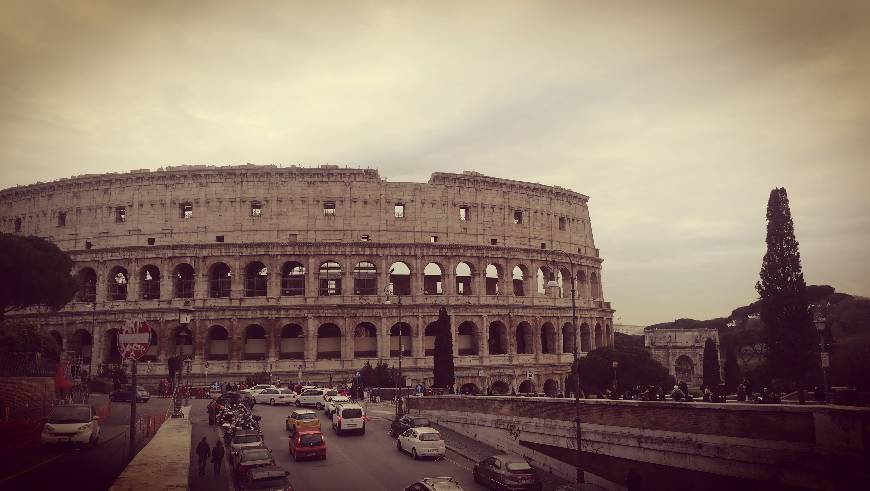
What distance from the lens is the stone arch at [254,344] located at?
6181 centimetres

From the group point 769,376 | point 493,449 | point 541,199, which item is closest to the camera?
point 493,449

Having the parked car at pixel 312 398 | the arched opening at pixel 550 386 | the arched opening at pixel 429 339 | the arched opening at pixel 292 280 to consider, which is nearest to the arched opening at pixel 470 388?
the arched opening at pixel 429 339

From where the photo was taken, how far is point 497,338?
225ft

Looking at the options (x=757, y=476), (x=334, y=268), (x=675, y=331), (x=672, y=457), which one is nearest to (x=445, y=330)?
(x=334, y=268)

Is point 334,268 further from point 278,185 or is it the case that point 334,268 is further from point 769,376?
point 769,376

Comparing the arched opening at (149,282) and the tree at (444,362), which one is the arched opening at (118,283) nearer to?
the arched opening at (149,282)

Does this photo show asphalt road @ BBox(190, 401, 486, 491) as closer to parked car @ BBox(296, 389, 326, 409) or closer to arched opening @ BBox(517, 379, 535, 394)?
parked car @ BBox(296, 389, 326, 409)

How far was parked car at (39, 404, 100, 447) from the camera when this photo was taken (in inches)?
886

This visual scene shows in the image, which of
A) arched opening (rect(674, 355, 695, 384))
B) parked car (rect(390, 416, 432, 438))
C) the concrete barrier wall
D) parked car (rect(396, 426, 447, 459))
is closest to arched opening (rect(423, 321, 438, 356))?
the concrete barrier wall

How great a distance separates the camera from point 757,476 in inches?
736

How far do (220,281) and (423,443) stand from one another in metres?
43.1

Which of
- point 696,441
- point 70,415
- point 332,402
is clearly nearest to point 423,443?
point 696,441

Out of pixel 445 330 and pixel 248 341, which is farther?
pixel 248 341

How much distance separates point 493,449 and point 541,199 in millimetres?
43921
